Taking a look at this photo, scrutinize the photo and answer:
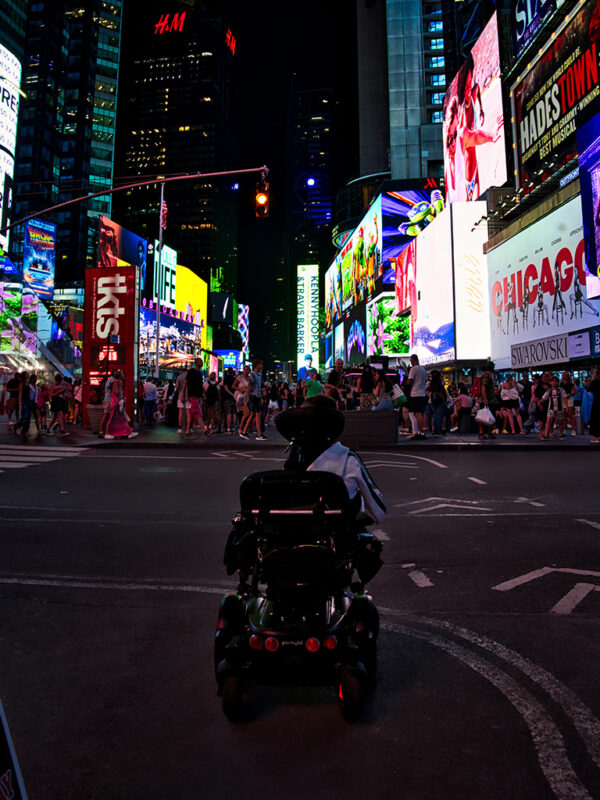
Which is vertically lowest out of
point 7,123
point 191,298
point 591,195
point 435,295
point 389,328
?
point 591,195

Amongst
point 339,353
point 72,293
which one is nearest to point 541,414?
point 339,353

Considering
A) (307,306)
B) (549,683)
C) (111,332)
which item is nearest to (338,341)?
(307,306)

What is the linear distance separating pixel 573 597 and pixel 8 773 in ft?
11.9

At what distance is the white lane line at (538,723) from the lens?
6.21ft

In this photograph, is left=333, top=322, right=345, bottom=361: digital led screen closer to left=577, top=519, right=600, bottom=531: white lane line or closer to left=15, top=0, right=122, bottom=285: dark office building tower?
left=15, top=0, right=122, bottom=285: dark office building tower

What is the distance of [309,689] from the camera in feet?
8.66

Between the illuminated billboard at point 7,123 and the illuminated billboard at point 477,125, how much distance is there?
1342 inches

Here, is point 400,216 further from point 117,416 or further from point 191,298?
point 117,416

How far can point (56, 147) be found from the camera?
109625mm

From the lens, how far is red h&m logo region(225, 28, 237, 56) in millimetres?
179825

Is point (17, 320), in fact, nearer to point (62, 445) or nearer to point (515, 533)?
point (62, 445)

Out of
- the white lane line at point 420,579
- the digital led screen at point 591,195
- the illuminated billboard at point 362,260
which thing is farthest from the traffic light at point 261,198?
the illuminated billboard at point 362,260

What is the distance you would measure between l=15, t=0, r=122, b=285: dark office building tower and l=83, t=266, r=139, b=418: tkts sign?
95.8 m

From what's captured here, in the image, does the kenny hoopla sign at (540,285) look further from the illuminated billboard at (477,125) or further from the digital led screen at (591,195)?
the illuminated billboard at (477,125)
